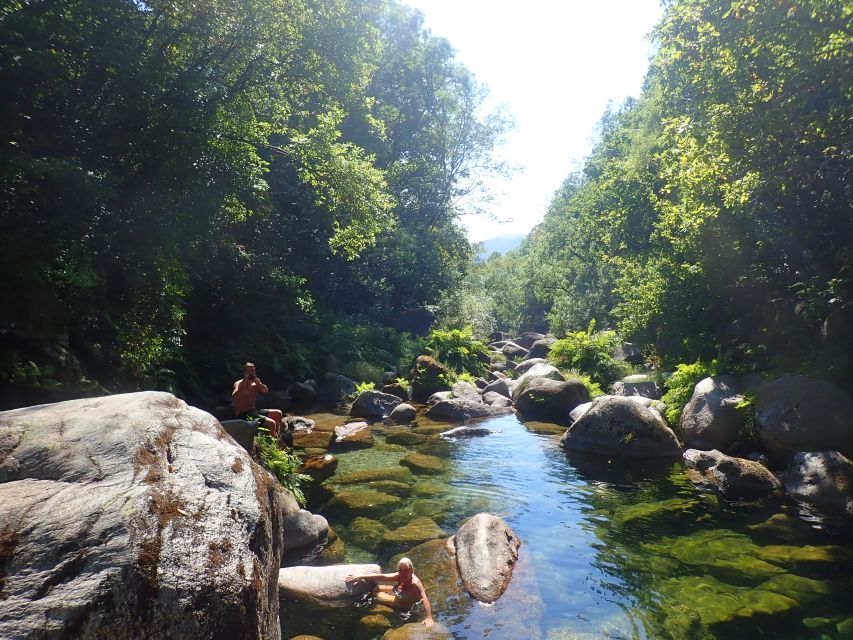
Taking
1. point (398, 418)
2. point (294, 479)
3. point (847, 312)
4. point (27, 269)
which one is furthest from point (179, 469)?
point (398, 418)

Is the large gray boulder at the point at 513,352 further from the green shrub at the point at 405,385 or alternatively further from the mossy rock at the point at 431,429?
the mossy rock at the point at 431,429

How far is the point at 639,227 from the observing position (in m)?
22.2

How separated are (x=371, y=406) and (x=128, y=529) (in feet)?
48.0

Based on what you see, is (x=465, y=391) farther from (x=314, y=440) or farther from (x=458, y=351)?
(x=314, y=440)

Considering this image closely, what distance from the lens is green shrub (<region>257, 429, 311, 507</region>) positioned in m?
8.32

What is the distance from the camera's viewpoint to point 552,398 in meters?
16.5

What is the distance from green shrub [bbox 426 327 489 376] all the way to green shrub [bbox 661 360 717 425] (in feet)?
39.4

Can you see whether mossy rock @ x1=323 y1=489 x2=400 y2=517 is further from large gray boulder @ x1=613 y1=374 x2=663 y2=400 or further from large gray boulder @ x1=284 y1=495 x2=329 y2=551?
large gray boulder @ x1=613 y1=374 x2=663 y2=400

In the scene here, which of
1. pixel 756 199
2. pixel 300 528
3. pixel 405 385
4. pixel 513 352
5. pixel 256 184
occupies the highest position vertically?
pixel 256 184

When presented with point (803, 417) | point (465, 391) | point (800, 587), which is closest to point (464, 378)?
point (465, 391)

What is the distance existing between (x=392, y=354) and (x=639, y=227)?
44.0 ft

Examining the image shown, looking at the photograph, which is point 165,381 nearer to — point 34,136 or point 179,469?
point 34,136

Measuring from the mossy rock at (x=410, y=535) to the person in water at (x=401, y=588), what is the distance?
1158mm

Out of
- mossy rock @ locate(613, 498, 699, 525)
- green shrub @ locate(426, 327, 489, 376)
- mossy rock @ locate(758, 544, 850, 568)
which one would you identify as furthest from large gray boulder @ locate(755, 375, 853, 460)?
green shrub @ locate(426, 327, 489, 376)
